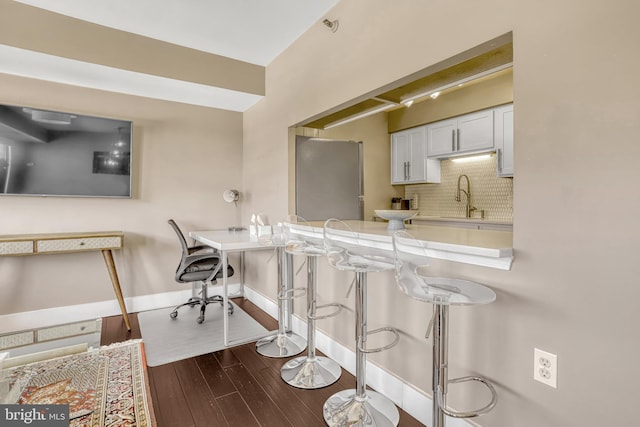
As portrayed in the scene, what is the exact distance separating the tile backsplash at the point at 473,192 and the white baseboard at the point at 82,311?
337 cm

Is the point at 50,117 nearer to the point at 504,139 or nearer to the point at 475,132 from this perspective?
the point at 475,132

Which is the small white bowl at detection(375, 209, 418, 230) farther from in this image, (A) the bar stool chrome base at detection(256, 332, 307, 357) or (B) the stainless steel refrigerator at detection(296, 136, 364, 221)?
(A) the bar stool chrome base at detection(256, 332, 307, 357)

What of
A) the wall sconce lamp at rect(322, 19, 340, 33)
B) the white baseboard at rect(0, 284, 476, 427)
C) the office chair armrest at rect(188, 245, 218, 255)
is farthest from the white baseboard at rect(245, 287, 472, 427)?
the wall sconce lamp at rect(322, 19, 340, 33)

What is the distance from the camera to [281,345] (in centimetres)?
256

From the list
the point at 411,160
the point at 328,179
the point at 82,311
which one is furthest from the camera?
the point at 411,160

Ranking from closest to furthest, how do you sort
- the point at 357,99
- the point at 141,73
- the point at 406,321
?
1. the point at 406,321
2. the point at 357,99
3. the point at 141,73

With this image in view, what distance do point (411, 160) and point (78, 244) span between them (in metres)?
3.90

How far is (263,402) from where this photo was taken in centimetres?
188

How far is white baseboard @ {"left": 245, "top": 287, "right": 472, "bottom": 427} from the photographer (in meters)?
1.67

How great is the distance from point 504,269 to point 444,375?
0.50 m

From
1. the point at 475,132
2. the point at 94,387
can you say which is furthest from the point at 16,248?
the point at 475,132

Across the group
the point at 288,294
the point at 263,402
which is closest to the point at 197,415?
the point at 263,402

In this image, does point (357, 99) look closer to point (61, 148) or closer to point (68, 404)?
point (68, 404)

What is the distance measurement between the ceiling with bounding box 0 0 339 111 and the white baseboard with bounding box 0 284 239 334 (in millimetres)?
2210
